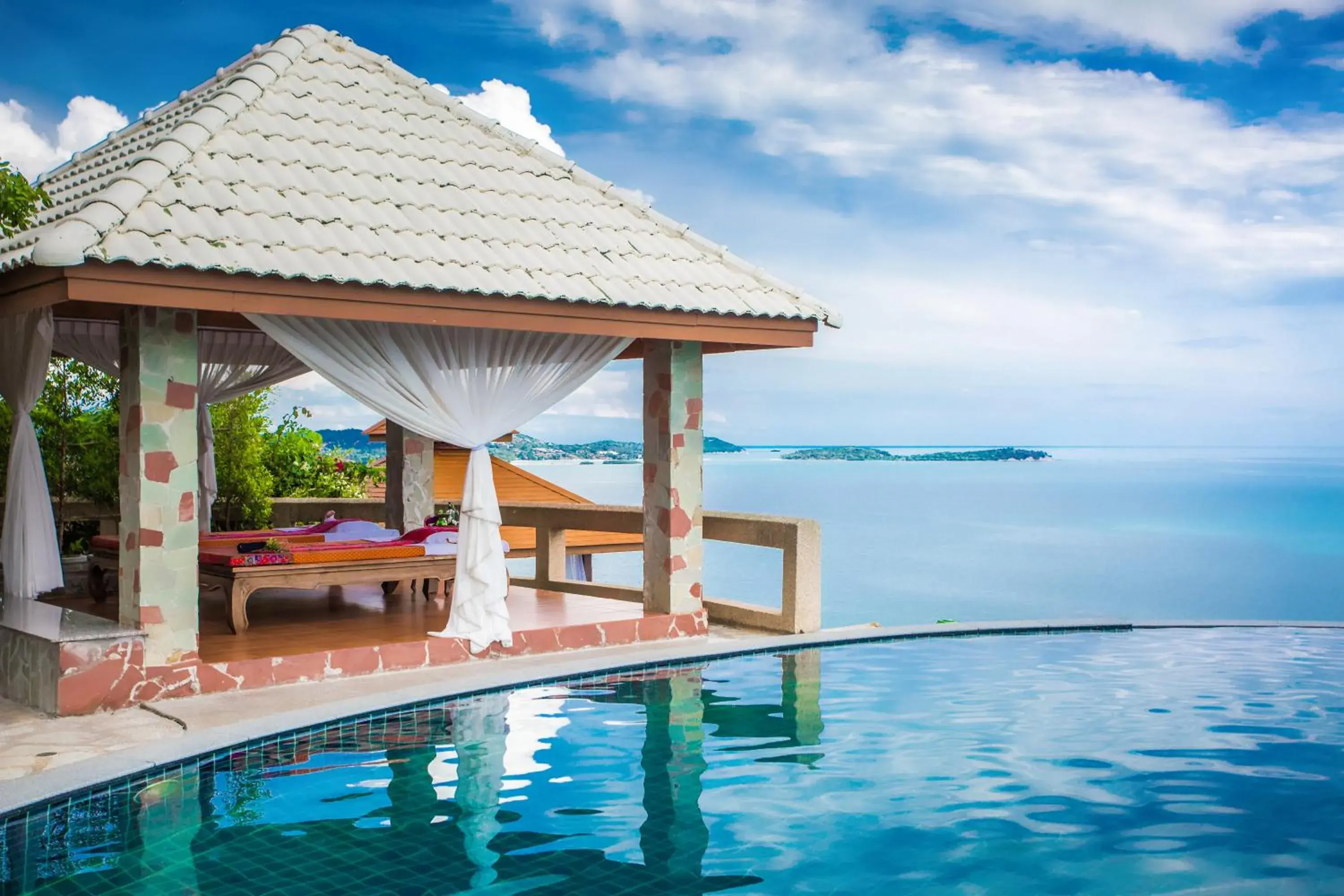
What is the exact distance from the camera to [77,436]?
51.6ft

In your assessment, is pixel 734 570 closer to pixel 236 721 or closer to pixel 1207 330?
pixel 1207 330

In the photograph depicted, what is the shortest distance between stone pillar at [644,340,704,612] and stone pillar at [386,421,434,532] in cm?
401

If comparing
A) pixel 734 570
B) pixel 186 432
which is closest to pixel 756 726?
pixel 186 432

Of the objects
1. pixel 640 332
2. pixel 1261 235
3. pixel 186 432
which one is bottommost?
pixel 186 432

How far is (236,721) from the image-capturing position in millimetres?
7125

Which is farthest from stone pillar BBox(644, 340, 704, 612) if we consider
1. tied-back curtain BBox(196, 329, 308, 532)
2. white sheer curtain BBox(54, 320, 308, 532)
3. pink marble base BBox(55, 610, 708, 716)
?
white sheer curtain BBox(54, 320, 308, 532)

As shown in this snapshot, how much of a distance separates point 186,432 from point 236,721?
1910 mm

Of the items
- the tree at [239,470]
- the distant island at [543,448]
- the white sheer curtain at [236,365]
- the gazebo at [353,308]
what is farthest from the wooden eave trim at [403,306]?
the tree at [239,470]

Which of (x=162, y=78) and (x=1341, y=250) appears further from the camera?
(x=1341, y=250)

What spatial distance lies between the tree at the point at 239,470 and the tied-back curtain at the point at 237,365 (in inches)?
132

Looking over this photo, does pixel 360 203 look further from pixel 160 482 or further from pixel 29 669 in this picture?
pixel 29 669

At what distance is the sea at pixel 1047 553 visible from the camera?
2869 inches

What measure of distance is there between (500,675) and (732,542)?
344 cm

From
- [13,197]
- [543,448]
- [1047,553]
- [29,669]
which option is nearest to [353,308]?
[13,197]
